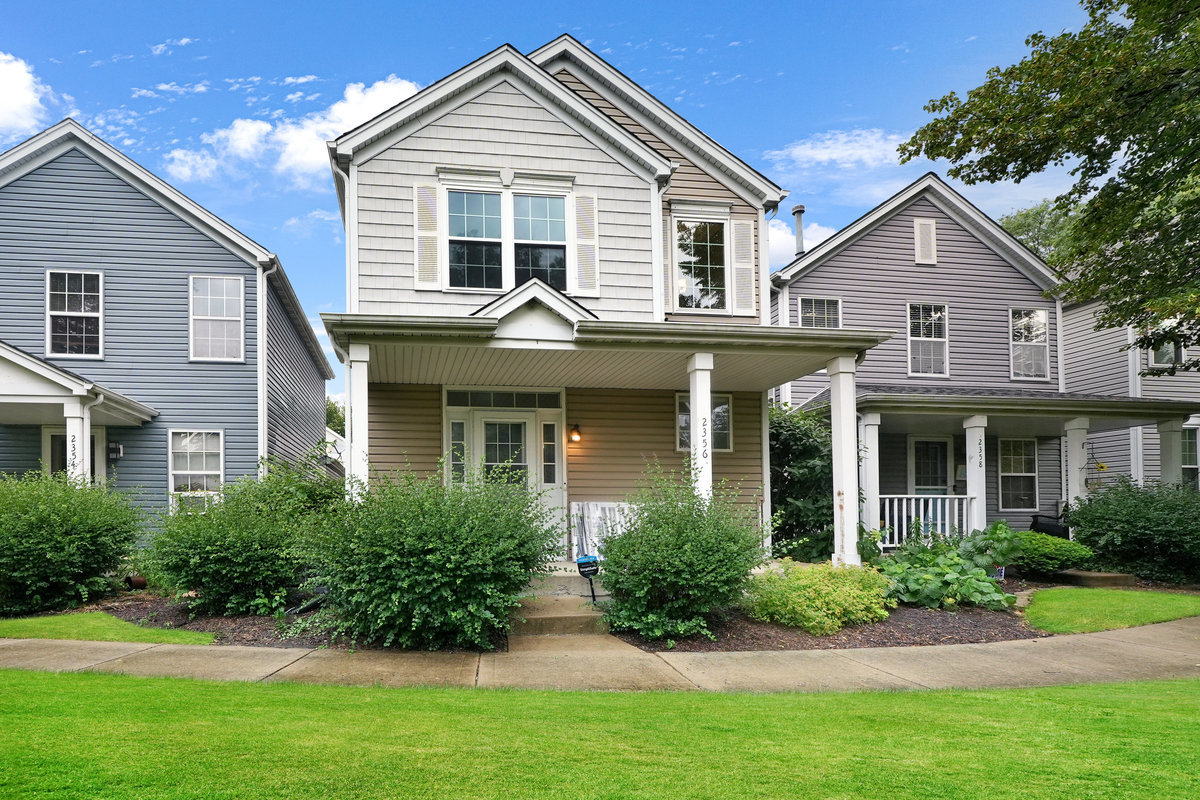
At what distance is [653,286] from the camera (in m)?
12.1

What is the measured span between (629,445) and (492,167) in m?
4.76

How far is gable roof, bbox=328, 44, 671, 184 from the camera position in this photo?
11.3 metres

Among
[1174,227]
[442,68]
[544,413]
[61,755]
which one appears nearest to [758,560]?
[544,413]

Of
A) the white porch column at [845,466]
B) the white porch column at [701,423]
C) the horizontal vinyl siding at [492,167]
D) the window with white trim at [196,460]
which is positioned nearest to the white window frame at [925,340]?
the white porch column at [845,466]

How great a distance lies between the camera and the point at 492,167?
38.7 ft

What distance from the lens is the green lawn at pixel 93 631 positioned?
776cm

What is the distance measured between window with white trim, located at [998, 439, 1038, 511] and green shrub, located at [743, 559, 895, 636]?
33.2 feet

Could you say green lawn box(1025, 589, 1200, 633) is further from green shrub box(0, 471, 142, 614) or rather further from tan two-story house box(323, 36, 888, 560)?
green shrub box(0, 471, 142, 614)

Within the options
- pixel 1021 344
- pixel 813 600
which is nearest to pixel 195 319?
pixel 813 600

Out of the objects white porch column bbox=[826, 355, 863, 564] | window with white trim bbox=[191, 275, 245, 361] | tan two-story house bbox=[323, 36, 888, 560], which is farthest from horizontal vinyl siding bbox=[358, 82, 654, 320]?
window with white trim bbox=[191, 275, 245, 361]

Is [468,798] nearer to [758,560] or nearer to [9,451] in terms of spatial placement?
[758,560]

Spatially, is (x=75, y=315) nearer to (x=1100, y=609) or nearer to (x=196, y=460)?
(x=196, y=460)

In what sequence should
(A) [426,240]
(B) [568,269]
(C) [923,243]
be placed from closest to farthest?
(A) [426,240] < (B) [568,269] < (C) [923,243]

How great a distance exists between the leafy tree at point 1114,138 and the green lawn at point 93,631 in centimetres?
1285
